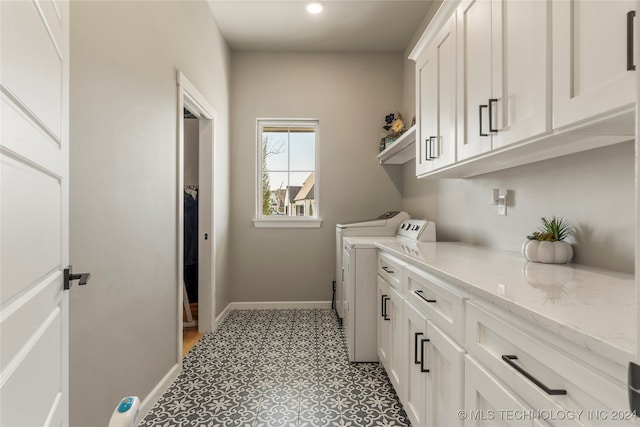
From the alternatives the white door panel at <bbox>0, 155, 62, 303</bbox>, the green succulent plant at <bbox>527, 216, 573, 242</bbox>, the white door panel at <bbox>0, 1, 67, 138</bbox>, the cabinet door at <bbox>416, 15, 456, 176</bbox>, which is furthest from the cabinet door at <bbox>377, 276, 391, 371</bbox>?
the white door panel at <bbox>0, 1, 67, 138</bbox>

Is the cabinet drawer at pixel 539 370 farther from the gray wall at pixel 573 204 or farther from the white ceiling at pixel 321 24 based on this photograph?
the white ceiling at pixel 321 24

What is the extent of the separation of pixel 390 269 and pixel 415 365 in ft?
1.98

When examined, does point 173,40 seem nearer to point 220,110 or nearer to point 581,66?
point 220,110

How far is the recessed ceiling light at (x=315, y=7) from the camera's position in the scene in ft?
9.19

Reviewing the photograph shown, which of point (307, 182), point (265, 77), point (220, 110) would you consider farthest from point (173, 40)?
point (307, 182)

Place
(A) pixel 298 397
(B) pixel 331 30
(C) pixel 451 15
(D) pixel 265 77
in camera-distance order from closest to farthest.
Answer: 1. (C) pixel 451 15
2. (A) pixel 298 397
3. (B) pixel 331 30
4. (D) pixel 265 77

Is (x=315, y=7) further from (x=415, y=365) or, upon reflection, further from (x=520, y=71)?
(x=415, y=365)

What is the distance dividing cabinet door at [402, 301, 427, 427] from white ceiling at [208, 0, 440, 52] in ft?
8.64

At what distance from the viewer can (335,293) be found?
359 centimetres

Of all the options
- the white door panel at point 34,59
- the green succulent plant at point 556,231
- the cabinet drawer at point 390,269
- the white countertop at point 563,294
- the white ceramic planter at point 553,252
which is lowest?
the cabinet drawer at point 390,269

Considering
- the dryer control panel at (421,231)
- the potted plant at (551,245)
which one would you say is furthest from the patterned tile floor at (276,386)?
the potted plant at (551,245)

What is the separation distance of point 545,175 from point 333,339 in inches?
80.6

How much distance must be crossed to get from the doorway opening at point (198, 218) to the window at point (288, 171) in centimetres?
78

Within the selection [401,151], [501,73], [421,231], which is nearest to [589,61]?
[501,73]
